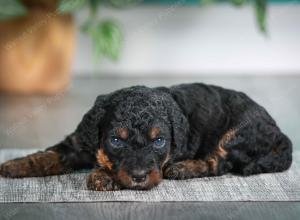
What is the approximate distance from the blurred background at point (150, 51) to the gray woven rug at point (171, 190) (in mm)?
1711

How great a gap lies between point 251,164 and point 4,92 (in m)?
2.33

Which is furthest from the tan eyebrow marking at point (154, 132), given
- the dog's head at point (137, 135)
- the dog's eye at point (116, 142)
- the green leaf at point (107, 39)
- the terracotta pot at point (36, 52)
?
the terracotta pot at point (36, 52)

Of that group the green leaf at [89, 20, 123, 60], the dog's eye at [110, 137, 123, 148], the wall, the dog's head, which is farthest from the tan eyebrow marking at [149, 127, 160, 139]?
the wall

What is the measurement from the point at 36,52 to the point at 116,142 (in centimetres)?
223

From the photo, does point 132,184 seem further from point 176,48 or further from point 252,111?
point 176,48

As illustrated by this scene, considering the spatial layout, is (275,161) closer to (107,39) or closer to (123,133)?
(123,133)

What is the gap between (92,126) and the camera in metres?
3.26

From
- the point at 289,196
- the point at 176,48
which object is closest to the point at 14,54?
the point at 176,48

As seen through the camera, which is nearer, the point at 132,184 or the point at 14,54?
the point at 132,184

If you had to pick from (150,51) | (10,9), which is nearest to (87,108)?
(10,9)

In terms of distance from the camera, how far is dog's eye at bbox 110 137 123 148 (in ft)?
10.3

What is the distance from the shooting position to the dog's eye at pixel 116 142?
3130 mm

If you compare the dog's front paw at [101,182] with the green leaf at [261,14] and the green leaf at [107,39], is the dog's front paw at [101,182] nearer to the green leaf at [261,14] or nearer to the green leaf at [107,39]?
the green leaf at [107,39]

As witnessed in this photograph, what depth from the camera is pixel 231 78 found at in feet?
18.6
